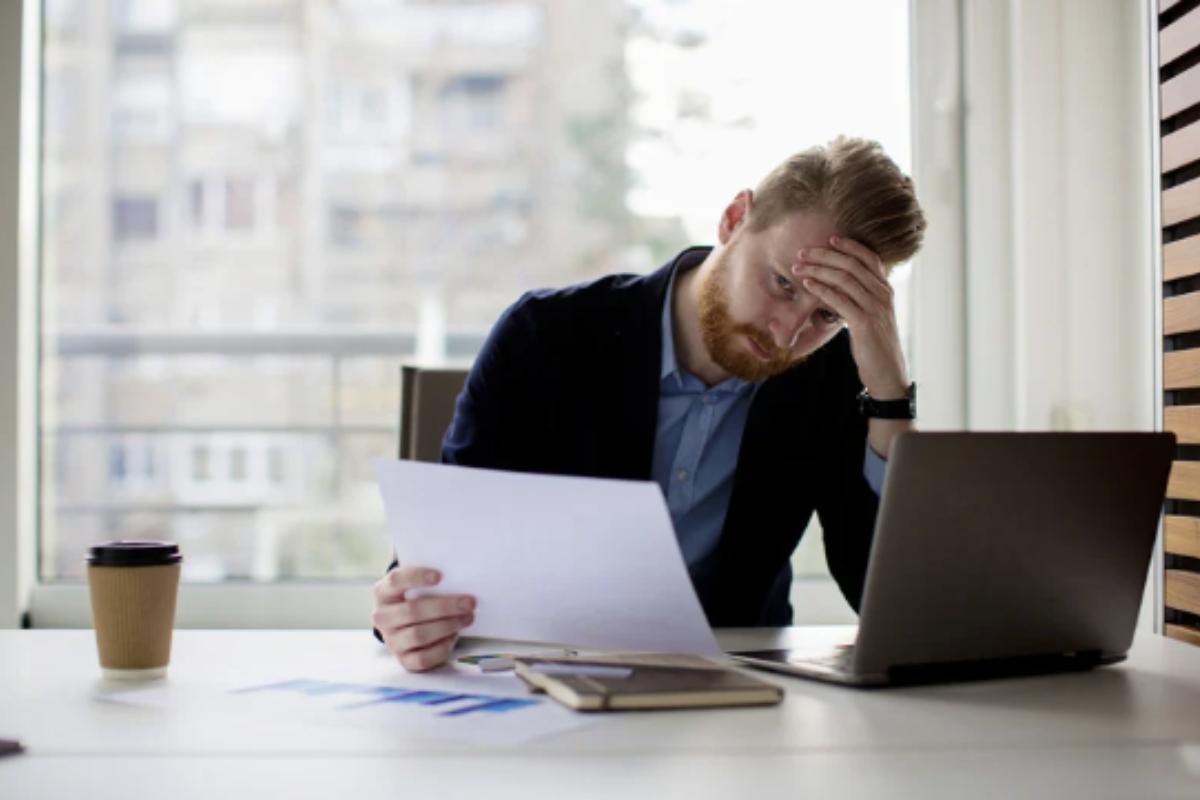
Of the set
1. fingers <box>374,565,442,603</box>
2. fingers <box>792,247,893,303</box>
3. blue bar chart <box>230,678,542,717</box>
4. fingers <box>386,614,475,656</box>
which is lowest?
blue bar chart <box>230,678,542,717</box>

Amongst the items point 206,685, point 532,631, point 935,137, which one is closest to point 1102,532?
point 532,631

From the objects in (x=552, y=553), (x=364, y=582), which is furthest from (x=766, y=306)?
(x=364, y=582)

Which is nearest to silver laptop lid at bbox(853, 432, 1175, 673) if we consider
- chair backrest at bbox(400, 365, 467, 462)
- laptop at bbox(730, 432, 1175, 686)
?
laptop at bbox(730, 432, 1175, 686)

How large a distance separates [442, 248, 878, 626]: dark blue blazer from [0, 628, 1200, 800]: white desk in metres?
0.60

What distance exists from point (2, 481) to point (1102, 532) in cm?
247

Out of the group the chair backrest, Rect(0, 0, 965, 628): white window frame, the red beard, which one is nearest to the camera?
the red beard

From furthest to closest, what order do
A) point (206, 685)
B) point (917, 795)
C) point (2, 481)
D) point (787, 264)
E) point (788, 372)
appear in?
1. point (2, 481)
2. point (788, 372)
3. point (787, 264)
4. point (206, 685)
5. point (917, 795)

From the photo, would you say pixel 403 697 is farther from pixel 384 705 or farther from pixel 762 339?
pixel 762 339

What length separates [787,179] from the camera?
1.70 meters

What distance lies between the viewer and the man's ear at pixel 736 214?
181 centimetres

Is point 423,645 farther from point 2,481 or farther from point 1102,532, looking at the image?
point 2,481

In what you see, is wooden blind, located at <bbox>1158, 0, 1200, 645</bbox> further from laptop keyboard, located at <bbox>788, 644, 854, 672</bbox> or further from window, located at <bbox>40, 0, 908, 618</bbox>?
window, located at <bbox>40, 0, 908, 618</bbox>

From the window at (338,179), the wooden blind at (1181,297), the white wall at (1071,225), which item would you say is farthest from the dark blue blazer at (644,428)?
the window at (338,179)

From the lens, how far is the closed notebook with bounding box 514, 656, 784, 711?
1.05 m
